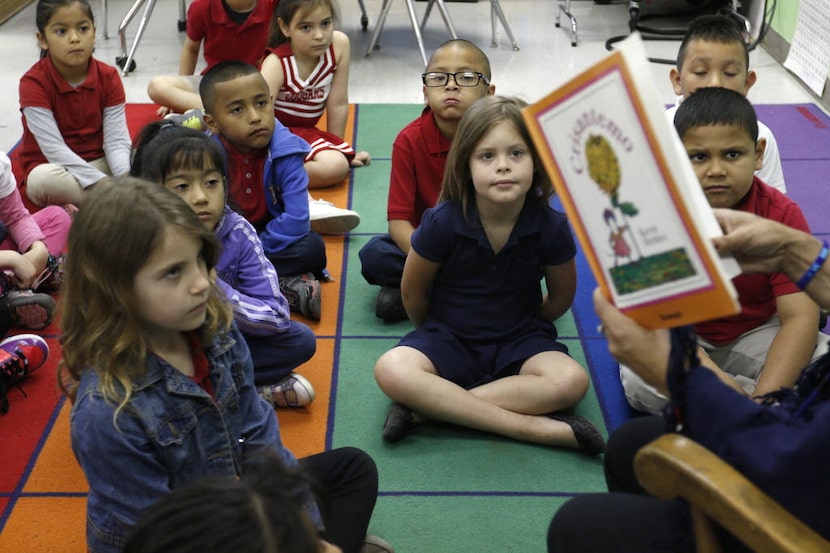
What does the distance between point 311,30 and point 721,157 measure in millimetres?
1942

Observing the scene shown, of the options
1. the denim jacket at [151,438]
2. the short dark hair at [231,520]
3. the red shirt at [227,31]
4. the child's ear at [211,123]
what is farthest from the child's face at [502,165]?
the red shirt at [227,31]

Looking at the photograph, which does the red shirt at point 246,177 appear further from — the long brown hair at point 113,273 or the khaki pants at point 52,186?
the long brown hair at point 113,273

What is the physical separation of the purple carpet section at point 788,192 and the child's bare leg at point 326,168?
85 cm

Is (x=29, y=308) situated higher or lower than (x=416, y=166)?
lower

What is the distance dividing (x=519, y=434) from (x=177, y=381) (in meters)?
0.96

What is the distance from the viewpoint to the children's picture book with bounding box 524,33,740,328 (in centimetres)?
99

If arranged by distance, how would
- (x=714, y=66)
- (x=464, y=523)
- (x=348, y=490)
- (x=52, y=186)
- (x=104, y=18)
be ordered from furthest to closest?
1. (x=104, y=18)
2. (x=52, y=186)
3. (x=714, y=66)
4. (x=464, y=523)
5. (x=348, y=490)

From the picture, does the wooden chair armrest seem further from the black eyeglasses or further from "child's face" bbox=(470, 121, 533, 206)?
the black eyeglasses

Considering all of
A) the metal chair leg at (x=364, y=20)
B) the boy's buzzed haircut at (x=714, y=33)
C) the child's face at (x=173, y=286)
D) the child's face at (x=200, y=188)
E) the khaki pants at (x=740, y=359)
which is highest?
the child's face at (x=173, y=286)

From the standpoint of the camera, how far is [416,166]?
2.79 m

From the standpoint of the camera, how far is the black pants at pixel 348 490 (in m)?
1.76

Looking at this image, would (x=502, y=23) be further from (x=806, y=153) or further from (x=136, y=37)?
(x=806, y=153)

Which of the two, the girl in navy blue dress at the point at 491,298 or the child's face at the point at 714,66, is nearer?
the girl in navy blue dress at the point at 491,298

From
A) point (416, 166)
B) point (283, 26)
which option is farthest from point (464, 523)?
point (283, 26)
